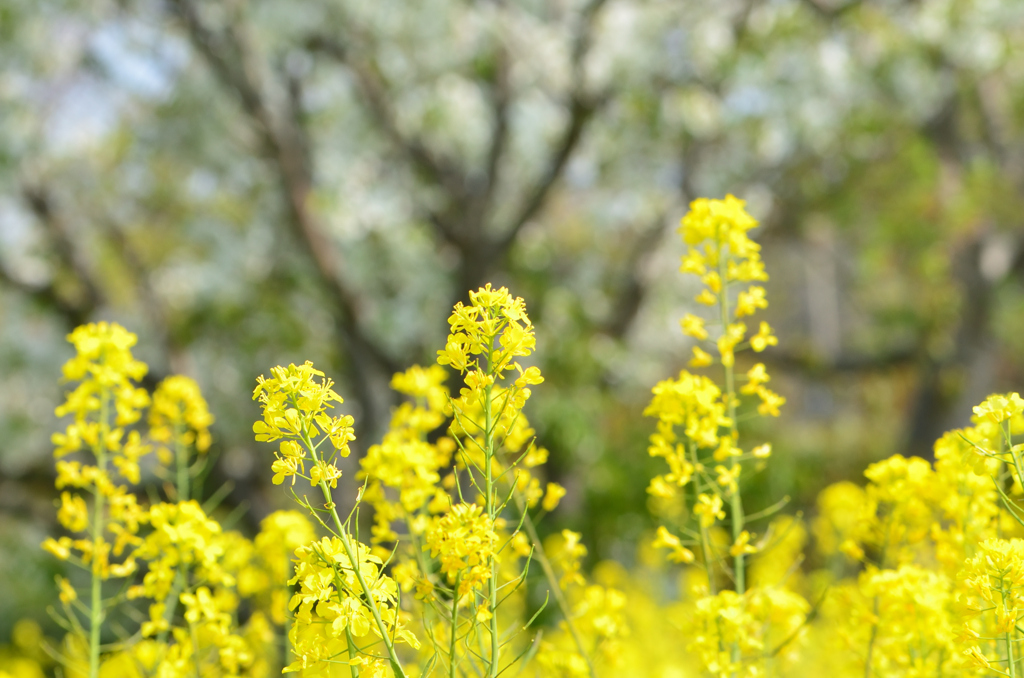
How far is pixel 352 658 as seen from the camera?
1.24 meters

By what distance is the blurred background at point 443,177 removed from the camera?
18.6 feet

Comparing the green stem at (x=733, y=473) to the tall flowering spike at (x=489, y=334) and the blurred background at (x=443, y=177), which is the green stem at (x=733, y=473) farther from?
the blurred background at (x=443, y=177)

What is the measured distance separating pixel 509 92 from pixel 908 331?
5237 millimetres

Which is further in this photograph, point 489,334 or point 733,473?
point 733,473

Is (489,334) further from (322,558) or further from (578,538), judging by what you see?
(578,538)

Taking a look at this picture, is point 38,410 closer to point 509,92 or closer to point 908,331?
Result: point 509,92

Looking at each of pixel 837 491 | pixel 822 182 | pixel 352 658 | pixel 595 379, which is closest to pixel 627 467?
pixel 595 379

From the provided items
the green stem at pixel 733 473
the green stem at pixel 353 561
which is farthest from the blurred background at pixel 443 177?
the green stem at pixel 353 561

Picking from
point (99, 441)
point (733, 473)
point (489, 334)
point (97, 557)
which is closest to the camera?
point (489, 334)

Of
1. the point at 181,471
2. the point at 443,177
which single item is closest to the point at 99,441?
the point at 181,471

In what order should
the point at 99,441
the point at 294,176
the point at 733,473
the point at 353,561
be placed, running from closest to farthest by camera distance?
the point at 353,561, the point at 733,473, the point at 99,441, the point at 294,176

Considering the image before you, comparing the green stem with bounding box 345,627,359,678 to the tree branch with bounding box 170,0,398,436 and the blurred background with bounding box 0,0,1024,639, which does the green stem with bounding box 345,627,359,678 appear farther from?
the tree branch with bounding box 170,0,398,436

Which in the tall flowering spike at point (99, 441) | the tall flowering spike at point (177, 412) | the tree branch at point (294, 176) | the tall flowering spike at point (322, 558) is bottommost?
the tall flowering spike at point (322, 558)

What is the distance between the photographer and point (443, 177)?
677cm
